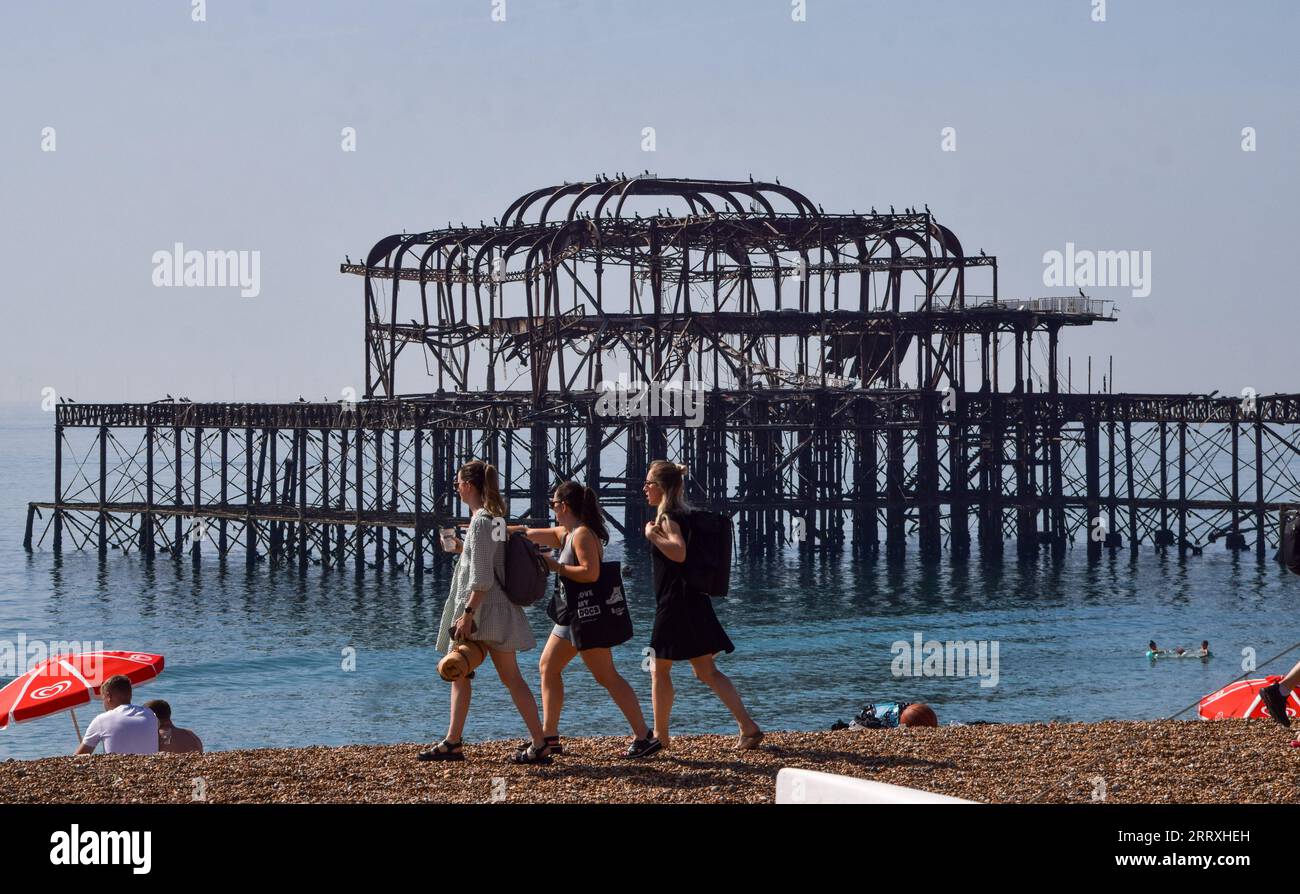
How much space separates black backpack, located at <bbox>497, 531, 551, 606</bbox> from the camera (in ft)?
32.9

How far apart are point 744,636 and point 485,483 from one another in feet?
89.0

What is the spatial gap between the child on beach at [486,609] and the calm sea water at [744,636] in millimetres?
13914

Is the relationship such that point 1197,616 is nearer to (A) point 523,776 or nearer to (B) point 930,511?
(B) point 930,511

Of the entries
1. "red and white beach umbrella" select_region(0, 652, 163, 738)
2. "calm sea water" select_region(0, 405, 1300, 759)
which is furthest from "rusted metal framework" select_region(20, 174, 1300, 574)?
"red and white beach umbrella" select_region(0, 652, 163, 738)

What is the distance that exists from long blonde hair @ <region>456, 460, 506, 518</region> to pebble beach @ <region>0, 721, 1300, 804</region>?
4.97 feet

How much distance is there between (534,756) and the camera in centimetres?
1014

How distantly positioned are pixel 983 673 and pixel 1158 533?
2927cm

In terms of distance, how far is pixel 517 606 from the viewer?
10.3m

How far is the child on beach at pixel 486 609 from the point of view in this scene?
999 centimetres

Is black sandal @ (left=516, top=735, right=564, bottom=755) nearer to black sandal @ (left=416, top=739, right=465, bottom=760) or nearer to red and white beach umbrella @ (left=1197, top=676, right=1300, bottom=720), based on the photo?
black sandal @ (left=416, top=739, right=465, bottom=760)

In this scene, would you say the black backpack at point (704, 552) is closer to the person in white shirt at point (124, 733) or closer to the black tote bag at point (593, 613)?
the black tote bag at point (593, 613)

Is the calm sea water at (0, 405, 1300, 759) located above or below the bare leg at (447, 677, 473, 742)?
below

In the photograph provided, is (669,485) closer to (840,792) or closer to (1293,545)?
(1293,545)
